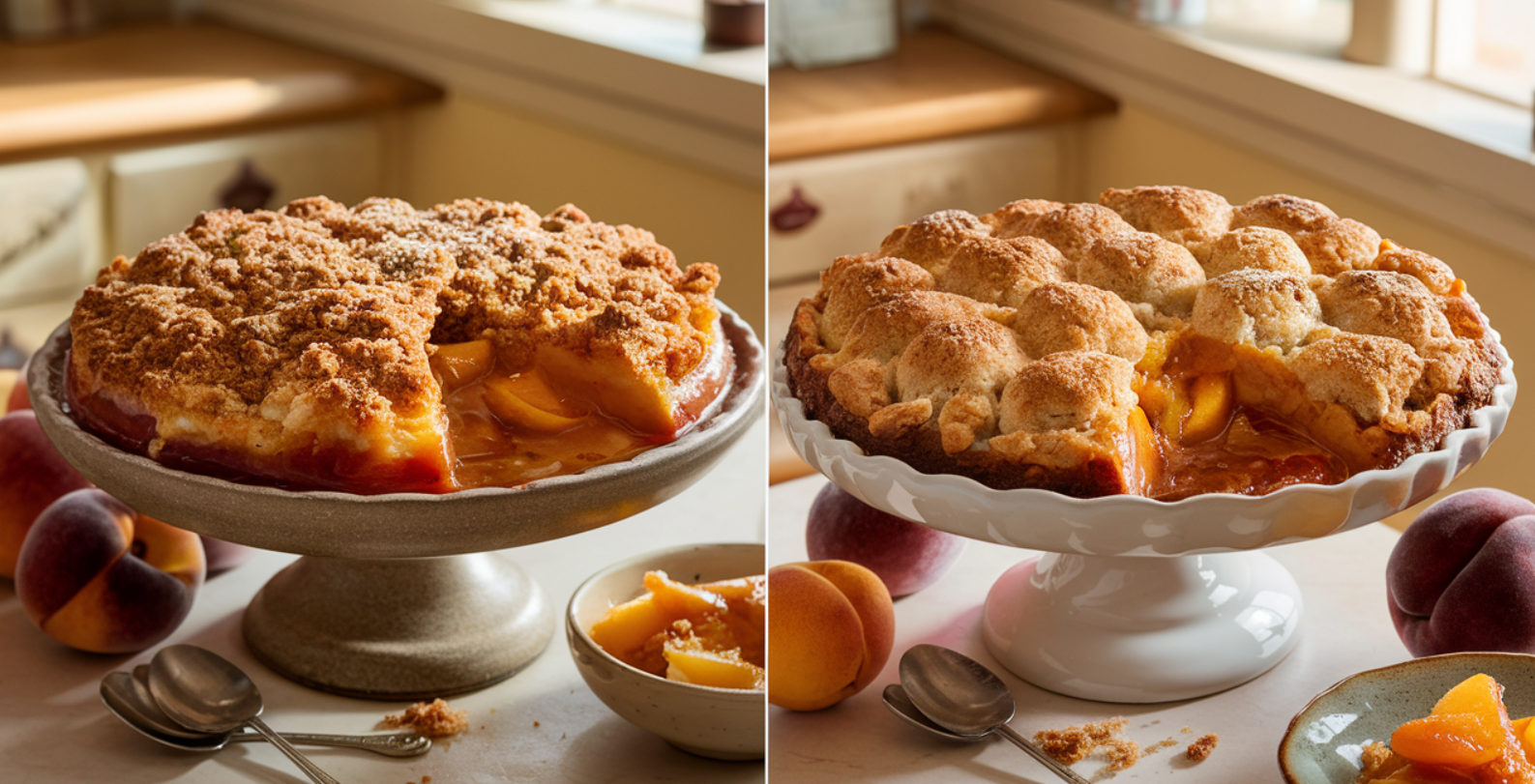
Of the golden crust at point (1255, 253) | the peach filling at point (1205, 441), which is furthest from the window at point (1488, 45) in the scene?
the peach filling at point (1205, 441)

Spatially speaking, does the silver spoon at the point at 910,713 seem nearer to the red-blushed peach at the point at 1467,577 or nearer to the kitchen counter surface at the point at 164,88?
the red-blushed peach at the point at 1467,577

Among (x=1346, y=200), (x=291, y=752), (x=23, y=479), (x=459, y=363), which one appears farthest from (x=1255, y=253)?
(x=1346, y=200)

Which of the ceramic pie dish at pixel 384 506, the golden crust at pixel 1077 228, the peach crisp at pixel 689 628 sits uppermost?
the golden crust at pixel 1077 228

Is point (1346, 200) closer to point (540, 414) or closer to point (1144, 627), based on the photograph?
point (1144, 627)

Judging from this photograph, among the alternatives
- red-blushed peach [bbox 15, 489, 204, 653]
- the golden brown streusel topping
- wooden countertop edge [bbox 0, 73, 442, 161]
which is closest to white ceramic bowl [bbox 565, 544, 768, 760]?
the golden brown streusel topping

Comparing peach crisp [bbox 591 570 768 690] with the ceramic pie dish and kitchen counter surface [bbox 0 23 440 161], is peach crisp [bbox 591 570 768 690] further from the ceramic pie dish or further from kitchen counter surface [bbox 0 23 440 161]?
kitchen counter surface [bbox 0 23 440 161]
